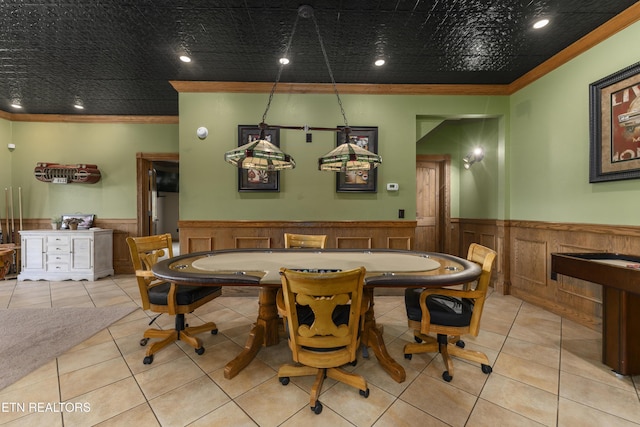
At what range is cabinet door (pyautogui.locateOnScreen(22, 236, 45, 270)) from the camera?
4.41 meters

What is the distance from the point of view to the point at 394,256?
2463mm

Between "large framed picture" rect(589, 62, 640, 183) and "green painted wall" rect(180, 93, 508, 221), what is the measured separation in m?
1.26

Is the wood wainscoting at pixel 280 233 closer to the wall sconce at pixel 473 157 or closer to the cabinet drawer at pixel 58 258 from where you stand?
the wall sconce at pixel 473 157

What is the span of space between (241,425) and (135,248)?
167 centimetres

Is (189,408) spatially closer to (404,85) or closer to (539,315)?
(539,315)

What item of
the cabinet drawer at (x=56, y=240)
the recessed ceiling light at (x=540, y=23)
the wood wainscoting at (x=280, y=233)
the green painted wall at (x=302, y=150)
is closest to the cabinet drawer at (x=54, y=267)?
the cabinet drawer at (x=56, y=240)

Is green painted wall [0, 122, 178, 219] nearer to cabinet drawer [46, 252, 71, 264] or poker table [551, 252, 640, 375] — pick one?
cabinet drawer [46, 252, 71, 264]

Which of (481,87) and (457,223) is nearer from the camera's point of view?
(481,87)

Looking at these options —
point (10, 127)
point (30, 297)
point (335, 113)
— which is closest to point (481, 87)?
point (335, 113)

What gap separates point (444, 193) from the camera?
518cm

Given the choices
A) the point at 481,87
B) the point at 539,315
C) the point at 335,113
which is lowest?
the point at 539,315

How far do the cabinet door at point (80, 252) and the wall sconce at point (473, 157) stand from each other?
22.5 ft

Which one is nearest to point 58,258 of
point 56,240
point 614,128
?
point 56,240

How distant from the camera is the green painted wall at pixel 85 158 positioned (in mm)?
4871
